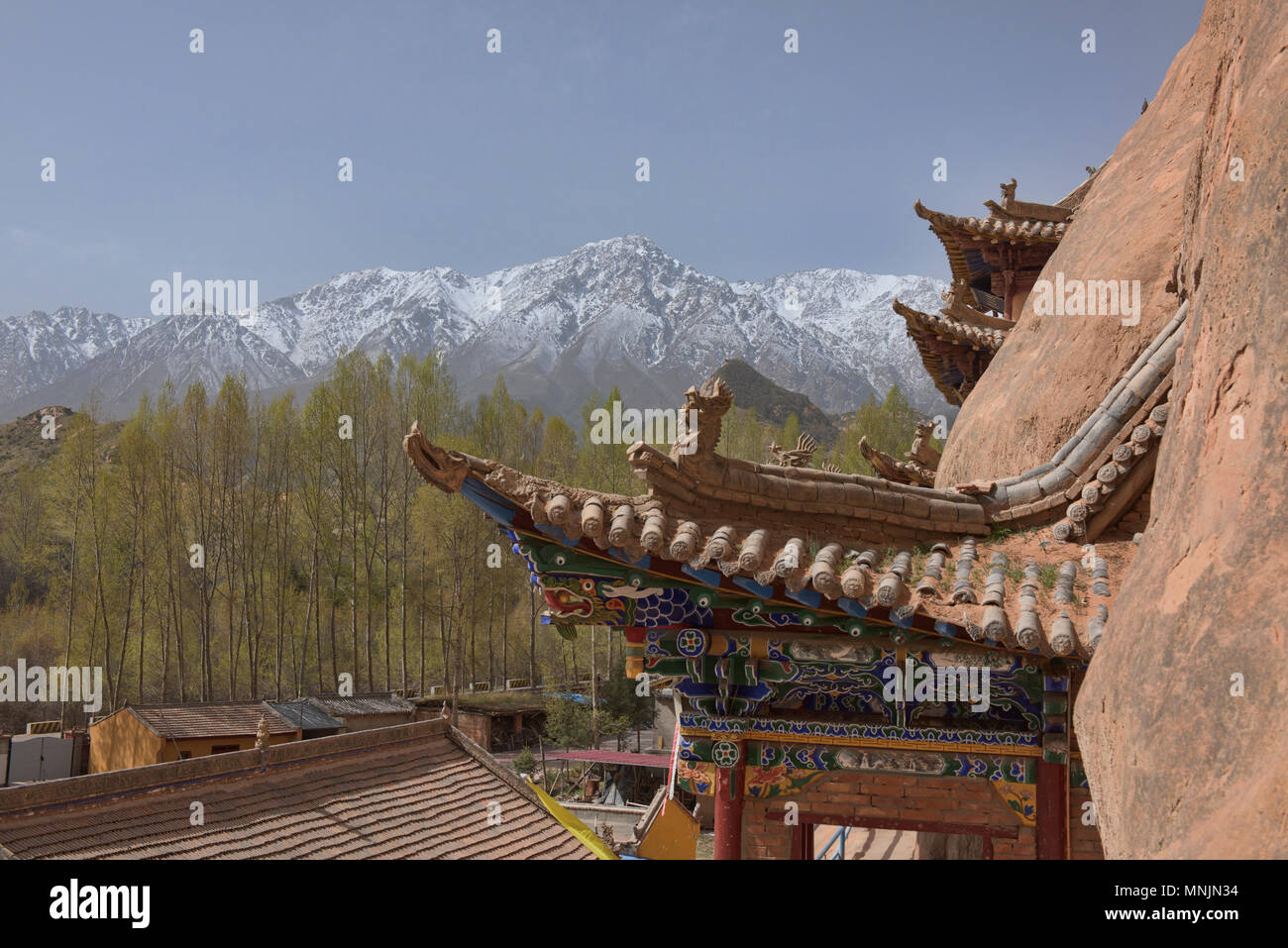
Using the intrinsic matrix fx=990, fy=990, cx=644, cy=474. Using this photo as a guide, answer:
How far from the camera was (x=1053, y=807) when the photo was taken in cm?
632

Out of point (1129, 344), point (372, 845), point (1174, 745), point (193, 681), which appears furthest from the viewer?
A: point (193, 681)

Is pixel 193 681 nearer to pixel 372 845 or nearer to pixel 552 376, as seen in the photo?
pixel 372 845

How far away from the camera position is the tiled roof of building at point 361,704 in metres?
29.7

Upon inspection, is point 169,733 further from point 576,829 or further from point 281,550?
point 576,829

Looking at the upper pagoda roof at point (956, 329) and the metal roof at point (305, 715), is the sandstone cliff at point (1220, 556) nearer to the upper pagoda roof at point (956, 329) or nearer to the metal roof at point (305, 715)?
the upper pagoda roof at point (956, 329)

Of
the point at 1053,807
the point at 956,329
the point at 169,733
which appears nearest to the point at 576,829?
the point at 1053,807

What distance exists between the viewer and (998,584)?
5832 mm

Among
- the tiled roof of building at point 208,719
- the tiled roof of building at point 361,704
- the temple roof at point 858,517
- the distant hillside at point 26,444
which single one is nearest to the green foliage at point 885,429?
the tiled roof of building at point 361,704

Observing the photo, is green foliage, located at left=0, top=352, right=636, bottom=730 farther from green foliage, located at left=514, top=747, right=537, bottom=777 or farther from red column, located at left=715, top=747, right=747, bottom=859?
red column, located at left=715, top=747, right=747, bottom=859

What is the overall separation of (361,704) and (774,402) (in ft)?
250

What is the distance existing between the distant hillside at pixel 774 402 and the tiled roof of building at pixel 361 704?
63247mm
